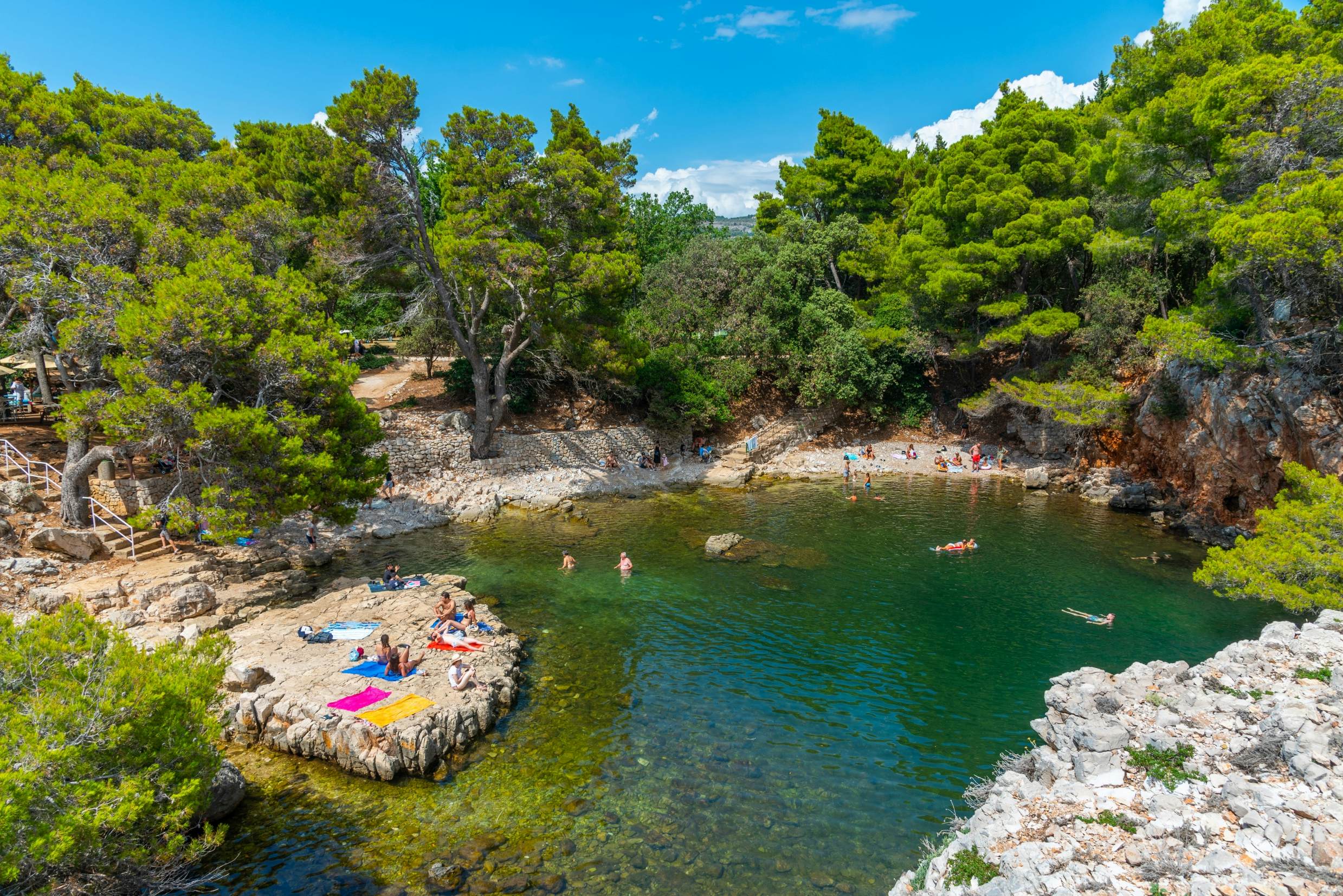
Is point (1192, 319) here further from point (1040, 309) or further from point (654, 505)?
point (654, 505)

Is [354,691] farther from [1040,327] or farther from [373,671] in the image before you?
[1040,327]

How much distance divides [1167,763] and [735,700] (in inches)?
325

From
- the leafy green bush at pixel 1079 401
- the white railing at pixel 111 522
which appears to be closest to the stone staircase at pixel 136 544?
the white railing at pixel 111 522

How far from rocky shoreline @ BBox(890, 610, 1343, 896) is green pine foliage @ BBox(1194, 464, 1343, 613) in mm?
2085

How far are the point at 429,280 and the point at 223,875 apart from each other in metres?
27.3

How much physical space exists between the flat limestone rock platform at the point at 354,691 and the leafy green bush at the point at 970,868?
8.88 m

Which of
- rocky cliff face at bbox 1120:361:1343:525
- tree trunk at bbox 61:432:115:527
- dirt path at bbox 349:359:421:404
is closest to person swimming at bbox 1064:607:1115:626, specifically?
rocky cliff face at bbox 1120:361:1343:525

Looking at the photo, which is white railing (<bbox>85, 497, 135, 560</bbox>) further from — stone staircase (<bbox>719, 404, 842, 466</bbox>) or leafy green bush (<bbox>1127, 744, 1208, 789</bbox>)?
stone staircase (<bbox>719, 404, 842, 466</bbox>)

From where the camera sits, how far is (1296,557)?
1283 centimetres

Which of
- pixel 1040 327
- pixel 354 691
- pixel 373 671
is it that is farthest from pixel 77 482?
pixel 1040 327

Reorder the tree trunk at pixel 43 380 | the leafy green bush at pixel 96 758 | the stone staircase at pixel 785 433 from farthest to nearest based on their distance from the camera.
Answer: the stone staircase at pixel 785 433 → the tree trunk at pixel 43 380 → the leafy green bush at pixel 96 758

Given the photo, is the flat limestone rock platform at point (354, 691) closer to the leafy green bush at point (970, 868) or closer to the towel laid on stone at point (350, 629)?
the towel laid on stone at point (350, 629)

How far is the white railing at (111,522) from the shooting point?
762 inches

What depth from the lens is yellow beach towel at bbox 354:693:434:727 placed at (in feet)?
40.5
